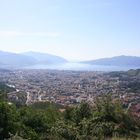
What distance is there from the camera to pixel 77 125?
10602 millimetres

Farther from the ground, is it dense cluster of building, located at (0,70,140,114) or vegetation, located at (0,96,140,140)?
vegetation, located at (0,96,140,140)

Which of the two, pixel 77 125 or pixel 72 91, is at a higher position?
pixel 77 125

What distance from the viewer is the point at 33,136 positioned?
9078mm

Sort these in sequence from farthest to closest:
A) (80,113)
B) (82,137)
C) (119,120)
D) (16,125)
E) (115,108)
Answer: (80,113)
(115,108)
(119,120)
(16,125)
(82,137)

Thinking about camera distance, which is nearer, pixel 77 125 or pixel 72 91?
pixel 77 125

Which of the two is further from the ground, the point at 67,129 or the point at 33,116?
the point at 67,129

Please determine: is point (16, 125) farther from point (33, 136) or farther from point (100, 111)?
point (100, 111)

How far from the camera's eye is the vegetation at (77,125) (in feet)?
21.6

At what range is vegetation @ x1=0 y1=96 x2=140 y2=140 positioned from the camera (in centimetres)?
657

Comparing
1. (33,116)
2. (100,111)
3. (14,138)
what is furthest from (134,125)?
(14,138)

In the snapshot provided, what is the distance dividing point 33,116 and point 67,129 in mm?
6723

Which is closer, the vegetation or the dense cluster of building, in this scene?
the vegetation

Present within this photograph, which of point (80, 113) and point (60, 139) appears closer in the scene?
point (60, 139)

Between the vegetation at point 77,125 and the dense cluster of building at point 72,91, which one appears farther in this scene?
the dense cluster of building at point 72,91
